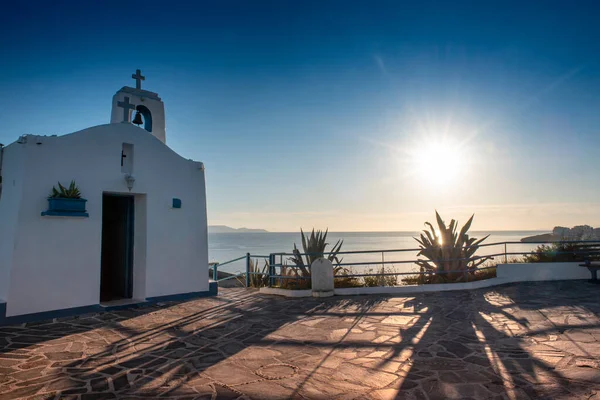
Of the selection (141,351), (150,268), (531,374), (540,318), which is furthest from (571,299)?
(150,268)

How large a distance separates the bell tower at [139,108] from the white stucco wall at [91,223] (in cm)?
112

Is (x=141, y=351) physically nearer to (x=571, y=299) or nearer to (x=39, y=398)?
(x=39, y=398)

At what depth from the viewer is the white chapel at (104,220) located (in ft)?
22.9

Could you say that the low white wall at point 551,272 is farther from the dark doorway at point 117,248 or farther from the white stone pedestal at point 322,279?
the dark doorway at point 117,248

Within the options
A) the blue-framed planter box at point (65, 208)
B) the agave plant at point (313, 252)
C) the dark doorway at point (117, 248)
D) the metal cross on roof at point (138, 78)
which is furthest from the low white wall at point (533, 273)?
the metal cross on roof at point (138, 78)

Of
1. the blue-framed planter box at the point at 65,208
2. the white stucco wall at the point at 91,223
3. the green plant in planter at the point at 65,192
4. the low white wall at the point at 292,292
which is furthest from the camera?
the low white wall at the point at 292,292

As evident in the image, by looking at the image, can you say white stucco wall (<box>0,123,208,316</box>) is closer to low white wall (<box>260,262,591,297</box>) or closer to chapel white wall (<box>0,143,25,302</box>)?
chapel white wall (<box>0,143,25,302</box>)

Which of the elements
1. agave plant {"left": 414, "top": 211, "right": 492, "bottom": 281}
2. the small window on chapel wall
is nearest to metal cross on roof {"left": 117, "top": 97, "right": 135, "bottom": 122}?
the small window on chapel wall

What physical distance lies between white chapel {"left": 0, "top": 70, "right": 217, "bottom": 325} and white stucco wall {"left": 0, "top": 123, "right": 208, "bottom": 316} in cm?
2

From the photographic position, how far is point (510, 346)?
4.93 metres

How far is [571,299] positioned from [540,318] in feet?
7.88

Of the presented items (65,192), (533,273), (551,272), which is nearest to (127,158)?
(65,192)

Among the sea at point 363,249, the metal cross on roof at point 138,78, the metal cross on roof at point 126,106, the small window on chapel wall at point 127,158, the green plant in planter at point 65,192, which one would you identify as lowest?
the sea at point 363,249

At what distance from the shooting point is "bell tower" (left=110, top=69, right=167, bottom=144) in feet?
30.9
